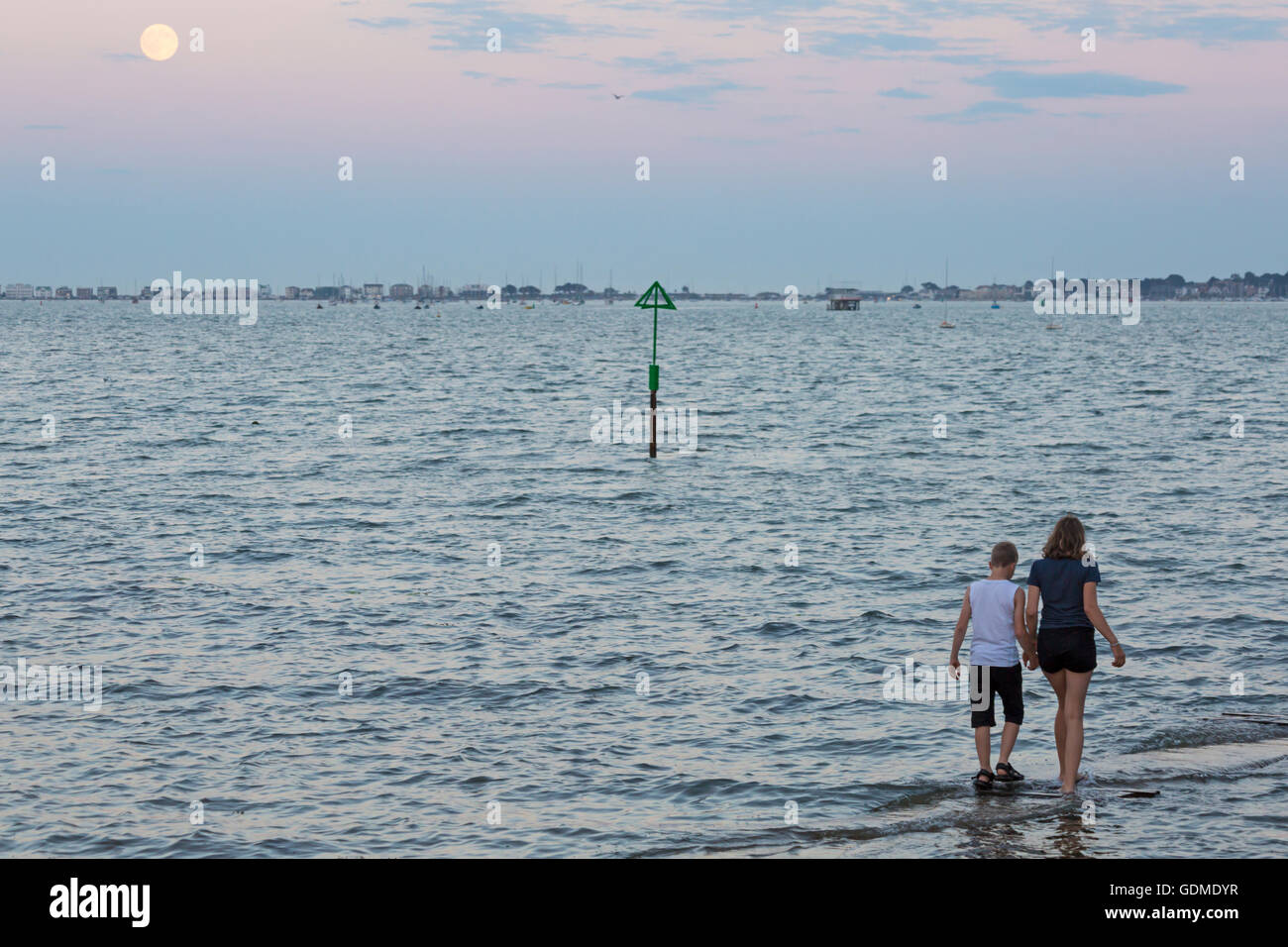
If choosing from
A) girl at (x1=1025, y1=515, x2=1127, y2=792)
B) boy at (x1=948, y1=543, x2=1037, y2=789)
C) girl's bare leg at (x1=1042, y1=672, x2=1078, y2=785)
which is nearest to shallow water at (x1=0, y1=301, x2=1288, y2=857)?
girl's bare leg at (x1=1042, y1=672, x2=1078, y2=785)

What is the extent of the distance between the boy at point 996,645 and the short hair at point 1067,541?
0.45 m

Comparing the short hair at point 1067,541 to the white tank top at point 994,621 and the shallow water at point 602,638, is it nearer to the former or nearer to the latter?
the white tank top at point 994,621

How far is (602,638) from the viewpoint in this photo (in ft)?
61.8

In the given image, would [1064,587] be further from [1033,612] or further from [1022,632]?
[1022,632]

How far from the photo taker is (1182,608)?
2053cm

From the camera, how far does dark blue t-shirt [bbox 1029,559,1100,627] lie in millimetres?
11289

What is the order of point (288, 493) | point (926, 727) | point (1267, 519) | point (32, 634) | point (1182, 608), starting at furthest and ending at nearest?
1. point (288, 493)
2. point (1267, 519)
3. point (1182, 608)
4. point (32, 634)
5. point (926, 727)

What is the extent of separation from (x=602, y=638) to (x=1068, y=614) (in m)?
8.66

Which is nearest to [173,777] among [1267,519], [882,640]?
[882,640]

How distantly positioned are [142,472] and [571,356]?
8571cm

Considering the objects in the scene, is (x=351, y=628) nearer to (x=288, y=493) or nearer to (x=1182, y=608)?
(x=1182, y=608)

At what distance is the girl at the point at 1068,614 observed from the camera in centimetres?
1129

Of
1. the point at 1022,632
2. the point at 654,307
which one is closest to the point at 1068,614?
the point at 1022,632

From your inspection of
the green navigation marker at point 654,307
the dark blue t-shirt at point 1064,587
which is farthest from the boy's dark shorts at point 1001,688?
the green navigation marker at point 654,307
